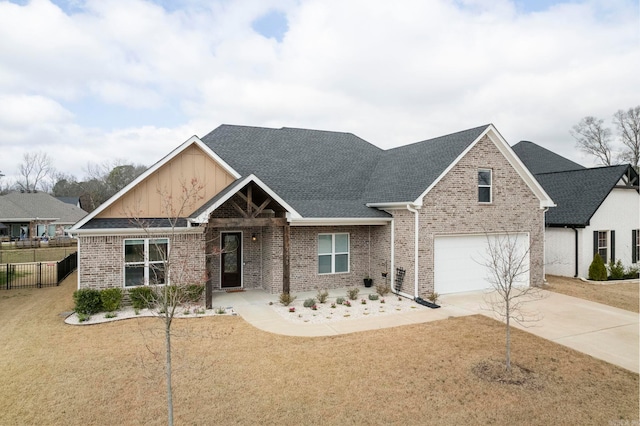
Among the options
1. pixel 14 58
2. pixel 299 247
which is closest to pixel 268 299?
pixel 299 247

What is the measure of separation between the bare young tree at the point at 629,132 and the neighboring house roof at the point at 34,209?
2686 inches

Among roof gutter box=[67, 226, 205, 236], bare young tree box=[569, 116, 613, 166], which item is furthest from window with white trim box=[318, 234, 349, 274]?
bare young tree box=[569, 116, 613, 166]

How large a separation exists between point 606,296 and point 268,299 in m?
13.0

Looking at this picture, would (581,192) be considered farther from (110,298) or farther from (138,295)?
(110,298)

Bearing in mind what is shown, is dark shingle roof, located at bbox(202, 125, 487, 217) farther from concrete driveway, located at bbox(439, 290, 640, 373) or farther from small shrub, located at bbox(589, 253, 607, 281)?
small shrub, located at bbox(589, 253, 607, 281)

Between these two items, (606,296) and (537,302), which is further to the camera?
(606,296)

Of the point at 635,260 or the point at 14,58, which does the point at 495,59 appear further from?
the point at 14,58

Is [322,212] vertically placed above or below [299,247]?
above

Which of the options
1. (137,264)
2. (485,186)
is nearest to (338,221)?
(485,186)

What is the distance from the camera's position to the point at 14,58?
16.2m

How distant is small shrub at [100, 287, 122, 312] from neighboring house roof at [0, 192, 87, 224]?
136 ft

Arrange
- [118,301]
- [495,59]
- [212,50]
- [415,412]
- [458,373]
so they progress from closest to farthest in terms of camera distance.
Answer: [415,412] → [458,373] → [118,301] → [212,50] → [495,59]

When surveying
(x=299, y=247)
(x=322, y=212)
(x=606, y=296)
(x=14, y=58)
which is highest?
(x=14, y=58)

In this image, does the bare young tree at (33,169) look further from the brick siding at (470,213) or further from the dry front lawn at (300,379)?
the brick siding at (470,213)
